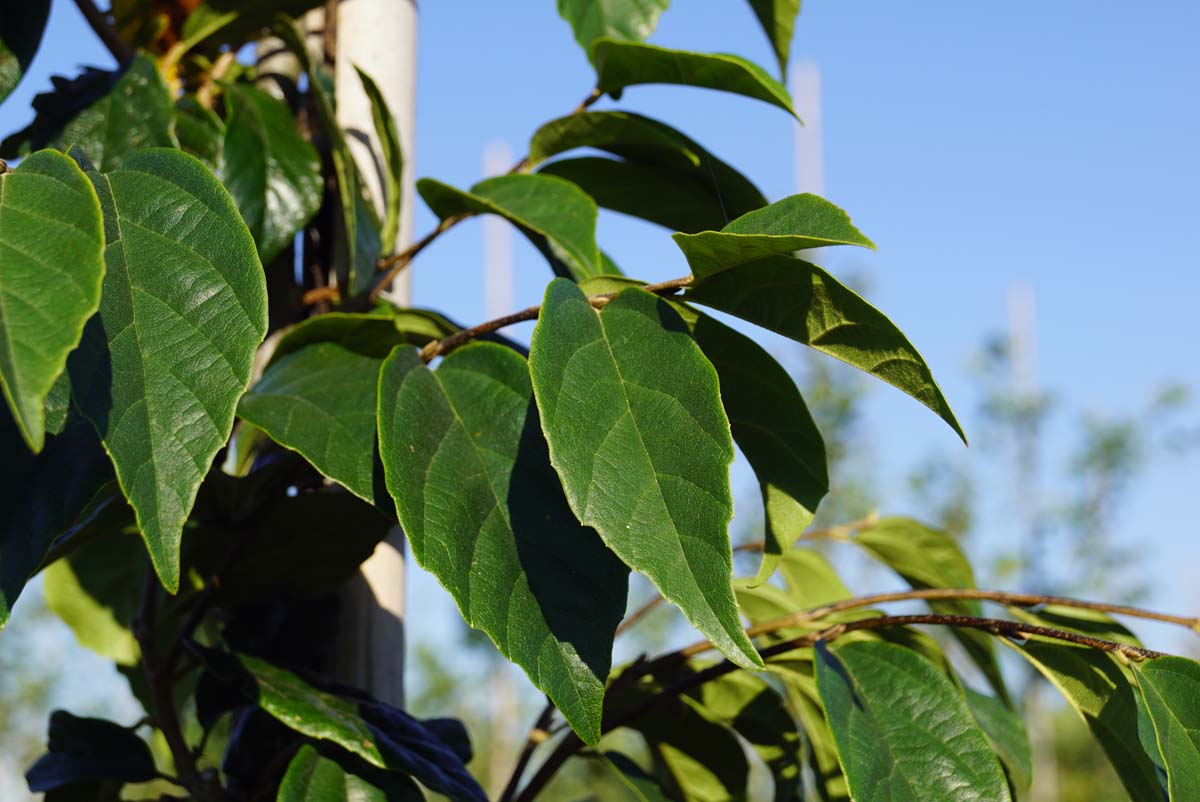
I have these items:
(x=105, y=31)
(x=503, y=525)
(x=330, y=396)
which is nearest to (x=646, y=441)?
(x=503, y=525)

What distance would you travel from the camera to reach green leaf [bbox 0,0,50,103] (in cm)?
65

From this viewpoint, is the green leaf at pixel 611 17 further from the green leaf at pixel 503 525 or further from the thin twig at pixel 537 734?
the thin twig at pixel 537 734

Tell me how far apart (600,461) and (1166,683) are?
24 cm

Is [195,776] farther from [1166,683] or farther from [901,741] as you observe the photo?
[1166,683]

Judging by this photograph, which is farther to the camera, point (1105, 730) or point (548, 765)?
point (548, 765)

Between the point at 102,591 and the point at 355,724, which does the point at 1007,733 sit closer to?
the point at 355,724

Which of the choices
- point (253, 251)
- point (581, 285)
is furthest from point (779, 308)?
point (253, 251)

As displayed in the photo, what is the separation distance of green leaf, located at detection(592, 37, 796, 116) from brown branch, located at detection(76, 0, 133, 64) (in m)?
0.35

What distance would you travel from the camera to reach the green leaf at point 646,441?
0.38 meters

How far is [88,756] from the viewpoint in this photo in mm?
640

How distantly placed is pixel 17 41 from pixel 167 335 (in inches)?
15.4

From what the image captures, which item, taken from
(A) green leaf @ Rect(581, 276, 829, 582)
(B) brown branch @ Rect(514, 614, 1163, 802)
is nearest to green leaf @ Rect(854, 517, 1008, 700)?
(B) brown branch @ Rect(514, 614, 1163, 802)

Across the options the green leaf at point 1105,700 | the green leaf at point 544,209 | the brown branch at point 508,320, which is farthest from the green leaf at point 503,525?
the green leaf at point 1105,700

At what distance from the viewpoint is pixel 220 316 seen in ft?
1.25
